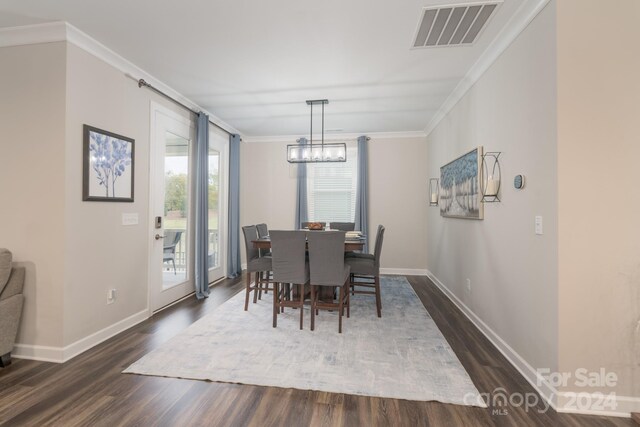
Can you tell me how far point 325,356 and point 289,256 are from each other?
104 cm

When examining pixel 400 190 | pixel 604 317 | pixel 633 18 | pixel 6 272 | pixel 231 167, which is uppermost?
pixel 633 18

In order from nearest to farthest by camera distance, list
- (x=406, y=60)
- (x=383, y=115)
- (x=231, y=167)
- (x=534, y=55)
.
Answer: (x=534, y=55) < (x=406, y=60) < (x=383, y=115) < (x=231, y=167)

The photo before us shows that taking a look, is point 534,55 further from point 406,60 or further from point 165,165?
point 165,165

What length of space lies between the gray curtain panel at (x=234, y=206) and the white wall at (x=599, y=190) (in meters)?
4.74

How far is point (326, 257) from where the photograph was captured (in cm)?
305

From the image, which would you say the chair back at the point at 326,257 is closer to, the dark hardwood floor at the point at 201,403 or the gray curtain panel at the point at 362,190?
the dark hardwood floor at the point at 201,403

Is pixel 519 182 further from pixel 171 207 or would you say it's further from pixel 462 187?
pixel 171 207

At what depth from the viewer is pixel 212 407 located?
1.87 metres

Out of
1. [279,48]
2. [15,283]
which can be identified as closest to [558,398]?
[279,48]

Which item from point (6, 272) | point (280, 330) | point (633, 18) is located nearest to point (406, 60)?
point (633, 18)

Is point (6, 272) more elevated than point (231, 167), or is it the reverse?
point (231, 167)

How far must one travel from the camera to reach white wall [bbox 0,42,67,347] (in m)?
2.44

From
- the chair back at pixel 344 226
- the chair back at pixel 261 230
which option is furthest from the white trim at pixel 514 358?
the chair back at pixel 261 230

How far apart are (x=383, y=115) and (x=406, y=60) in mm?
1665
